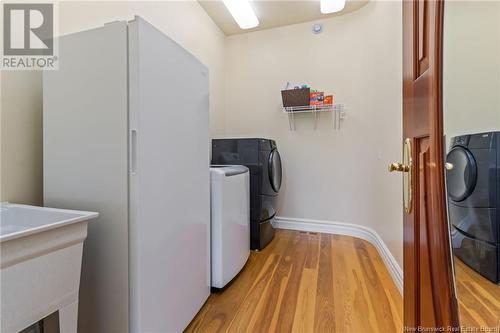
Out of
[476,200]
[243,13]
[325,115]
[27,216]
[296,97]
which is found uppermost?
[243,13]

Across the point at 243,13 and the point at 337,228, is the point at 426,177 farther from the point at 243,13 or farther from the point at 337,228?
the point at 243,13

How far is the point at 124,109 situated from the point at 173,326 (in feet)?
3.37

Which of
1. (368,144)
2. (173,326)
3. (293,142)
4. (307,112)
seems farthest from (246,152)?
(173,326)

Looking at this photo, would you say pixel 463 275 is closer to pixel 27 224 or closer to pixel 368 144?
pixel 27 224

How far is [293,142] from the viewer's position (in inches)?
113

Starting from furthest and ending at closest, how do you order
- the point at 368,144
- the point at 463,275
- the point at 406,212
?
the point at 368,144 < the point at 406,212 < the point at 463,275

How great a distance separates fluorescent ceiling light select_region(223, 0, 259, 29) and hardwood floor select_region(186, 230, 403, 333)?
245cm

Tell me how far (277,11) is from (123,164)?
2.48 m

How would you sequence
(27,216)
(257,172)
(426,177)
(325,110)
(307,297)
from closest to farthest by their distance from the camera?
(426,177), (27,216), (307,297), (257,172), (325,110)

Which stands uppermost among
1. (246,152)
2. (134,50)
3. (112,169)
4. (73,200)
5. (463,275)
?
(134,50)

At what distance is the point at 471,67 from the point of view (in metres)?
0.54

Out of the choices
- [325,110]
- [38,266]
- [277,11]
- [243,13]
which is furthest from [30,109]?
[325,110]

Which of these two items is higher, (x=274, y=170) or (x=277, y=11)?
(x=277, y=11)

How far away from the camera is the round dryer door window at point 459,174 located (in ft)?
1.82
